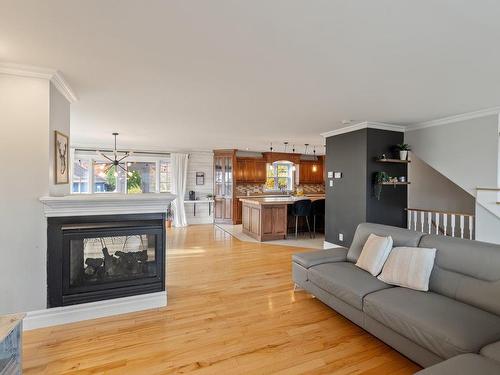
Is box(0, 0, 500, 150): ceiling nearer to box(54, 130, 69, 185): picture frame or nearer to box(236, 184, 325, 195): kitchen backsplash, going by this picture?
box(54, 130, 69, 185): picture frame

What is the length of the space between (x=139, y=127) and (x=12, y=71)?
8.89 feet

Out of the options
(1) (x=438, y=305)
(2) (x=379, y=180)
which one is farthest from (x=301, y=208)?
(1) (x=438, y=305)

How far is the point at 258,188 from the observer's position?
890 centimetres

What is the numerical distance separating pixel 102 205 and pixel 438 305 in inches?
120

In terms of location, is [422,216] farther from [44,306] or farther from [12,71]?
[12,71]

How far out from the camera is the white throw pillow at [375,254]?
262 cm

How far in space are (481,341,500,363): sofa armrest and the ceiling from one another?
1980mm

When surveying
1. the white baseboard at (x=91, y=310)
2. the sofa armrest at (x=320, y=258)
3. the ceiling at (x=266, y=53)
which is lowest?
the white baseboard at (x=91, y=310)

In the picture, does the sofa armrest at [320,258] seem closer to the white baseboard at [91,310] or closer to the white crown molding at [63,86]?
the white baseboard at [91,310]

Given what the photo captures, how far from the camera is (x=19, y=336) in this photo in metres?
1.63

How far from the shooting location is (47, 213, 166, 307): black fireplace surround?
8.32 ft

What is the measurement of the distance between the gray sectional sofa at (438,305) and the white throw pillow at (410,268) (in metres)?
0.07

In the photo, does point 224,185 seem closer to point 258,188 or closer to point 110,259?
point 258,188

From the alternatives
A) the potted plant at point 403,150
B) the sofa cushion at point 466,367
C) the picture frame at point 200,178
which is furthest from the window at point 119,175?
the sofa cushion at point 466,367
